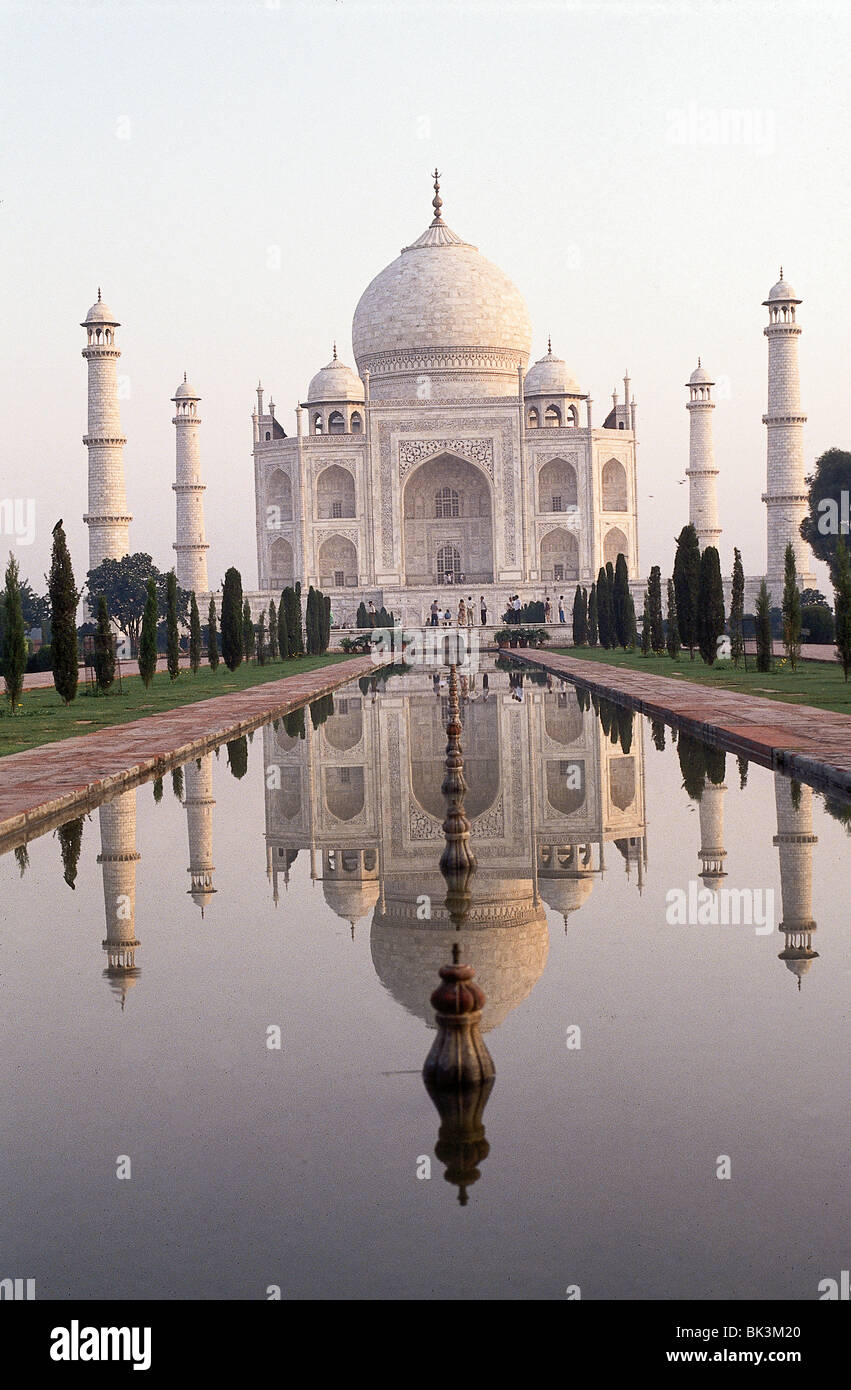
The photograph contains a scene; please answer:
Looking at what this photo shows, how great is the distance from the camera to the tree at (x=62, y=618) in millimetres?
15195

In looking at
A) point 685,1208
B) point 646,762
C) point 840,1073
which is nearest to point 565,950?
point 840,1073

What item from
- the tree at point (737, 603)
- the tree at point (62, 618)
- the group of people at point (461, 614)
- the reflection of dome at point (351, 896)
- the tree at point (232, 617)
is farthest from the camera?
the group of people at point (461, 614)

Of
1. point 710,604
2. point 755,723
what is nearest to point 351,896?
point 755,723

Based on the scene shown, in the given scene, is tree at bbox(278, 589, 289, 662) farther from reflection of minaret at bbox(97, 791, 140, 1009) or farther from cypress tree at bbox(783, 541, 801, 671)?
reflection of minaret at bbox(97, 791, 140, 1009)

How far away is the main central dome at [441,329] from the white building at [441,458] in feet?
0.15

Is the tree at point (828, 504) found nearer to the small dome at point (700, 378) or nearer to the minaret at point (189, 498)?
the small dome at point (700, 378)

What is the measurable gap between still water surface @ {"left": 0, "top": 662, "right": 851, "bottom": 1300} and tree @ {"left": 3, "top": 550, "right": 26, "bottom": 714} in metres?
→ 7.36

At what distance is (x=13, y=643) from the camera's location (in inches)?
544

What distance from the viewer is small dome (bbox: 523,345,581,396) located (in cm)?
4591

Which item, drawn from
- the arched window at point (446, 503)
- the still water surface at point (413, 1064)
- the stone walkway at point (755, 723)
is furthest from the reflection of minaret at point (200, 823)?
the arched window at point (446, 503)

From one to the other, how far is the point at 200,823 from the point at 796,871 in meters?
3.03

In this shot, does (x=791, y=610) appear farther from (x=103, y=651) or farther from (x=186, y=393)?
(x=186, y=393)
